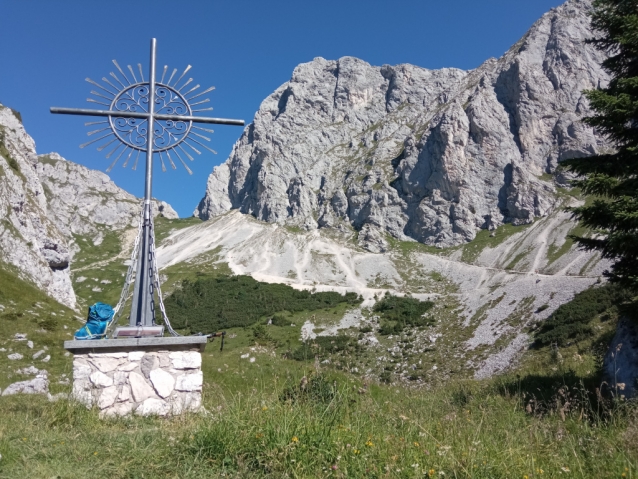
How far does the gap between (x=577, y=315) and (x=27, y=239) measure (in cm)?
4815

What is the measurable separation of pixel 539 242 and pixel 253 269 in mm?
68970

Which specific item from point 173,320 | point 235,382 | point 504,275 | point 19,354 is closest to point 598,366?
point 235,382

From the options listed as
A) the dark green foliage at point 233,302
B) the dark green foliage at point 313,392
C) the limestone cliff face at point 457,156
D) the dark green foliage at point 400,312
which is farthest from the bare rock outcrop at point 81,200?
the dark green foliage at point 313,392

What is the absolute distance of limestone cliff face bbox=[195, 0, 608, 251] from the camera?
120m

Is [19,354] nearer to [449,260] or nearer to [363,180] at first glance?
[449,260]

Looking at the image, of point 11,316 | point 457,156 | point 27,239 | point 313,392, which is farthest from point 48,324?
point 457,156

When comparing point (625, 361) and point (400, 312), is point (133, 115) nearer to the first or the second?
point (625, 361)

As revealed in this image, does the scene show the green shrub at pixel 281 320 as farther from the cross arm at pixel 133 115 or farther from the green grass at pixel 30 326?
the cross arm at pixel 133 115

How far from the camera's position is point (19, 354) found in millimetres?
17562

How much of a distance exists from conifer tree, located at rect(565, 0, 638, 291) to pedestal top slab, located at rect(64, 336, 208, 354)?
815 cm

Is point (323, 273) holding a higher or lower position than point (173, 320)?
higher

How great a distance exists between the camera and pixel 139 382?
6742mm

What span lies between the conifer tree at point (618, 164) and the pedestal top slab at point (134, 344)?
321 inches

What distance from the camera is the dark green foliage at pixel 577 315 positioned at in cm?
2878
